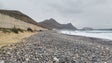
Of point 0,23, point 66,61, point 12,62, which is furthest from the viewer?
point 0,23

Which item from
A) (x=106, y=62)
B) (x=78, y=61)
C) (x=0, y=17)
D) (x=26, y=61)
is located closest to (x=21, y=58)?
(x=26, y=61)

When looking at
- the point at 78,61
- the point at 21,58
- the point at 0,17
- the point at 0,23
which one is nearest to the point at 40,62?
the point at 21,58

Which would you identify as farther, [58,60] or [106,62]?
[106,62]

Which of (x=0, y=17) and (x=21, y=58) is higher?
(x=0, y=17)

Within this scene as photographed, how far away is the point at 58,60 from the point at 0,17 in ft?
140

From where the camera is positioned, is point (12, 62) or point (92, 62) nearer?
point (12, 62)

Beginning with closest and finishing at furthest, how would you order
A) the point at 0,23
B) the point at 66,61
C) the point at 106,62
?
the point at 66,61 < the point at 106,62 < the point at 0,23

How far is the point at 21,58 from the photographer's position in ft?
49.3

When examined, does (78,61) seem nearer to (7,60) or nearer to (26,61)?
(26,61)

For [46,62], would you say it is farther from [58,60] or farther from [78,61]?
[78,61]

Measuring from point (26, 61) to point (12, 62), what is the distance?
0.82 metres

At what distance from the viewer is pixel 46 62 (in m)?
14.2

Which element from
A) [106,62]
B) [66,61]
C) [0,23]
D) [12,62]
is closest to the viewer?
[12,62]

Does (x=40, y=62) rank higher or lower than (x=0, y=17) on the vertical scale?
lower
